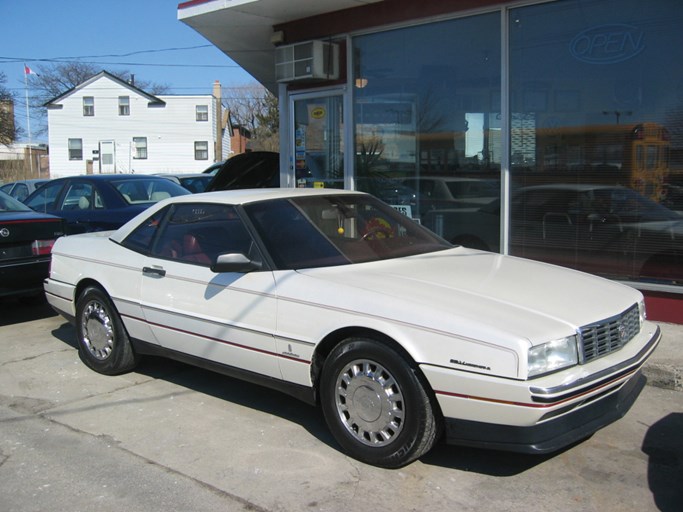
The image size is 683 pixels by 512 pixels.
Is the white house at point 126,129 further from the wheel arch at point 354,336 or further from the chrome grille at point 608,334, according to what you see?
the chrome grille at point 608,334

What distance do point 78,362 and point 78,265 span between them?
974mm

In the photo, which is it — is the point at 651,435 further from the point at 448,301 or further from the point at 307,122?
the point at 307,122

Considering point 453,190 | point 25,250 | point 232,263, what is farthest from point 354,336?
point 25,250

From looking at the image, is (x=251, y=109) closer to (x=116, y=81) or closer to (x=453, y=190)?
(x=116, y=81)

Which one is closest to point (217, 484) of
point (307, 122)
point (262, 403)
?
point (262, 403)

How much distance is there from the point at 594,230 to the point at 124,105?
1485 inches

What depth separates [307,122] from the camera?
31.2 ft

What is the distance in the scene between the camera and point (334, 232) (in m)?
4.62

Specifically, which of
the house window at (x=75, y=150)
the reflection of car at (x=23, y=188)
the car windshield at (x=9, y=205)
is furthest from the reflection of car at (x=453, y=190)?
the house window at (x=75, y=150)

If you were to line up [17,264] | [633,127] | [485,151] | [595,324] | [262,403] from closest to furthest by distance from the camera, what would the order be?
1. [595,324]
2. [262,403]
3. [633,127]
4. [17,264]
5. [485,151]

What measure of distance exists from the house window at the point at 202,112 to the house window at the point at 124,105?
167 inches

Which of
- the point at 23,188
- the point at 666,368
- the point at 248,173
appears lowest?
the point at 666,368

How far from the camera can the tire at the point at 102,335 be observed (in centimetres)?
541

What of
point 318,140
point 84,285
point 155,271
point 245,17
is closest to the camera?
point 155,271
